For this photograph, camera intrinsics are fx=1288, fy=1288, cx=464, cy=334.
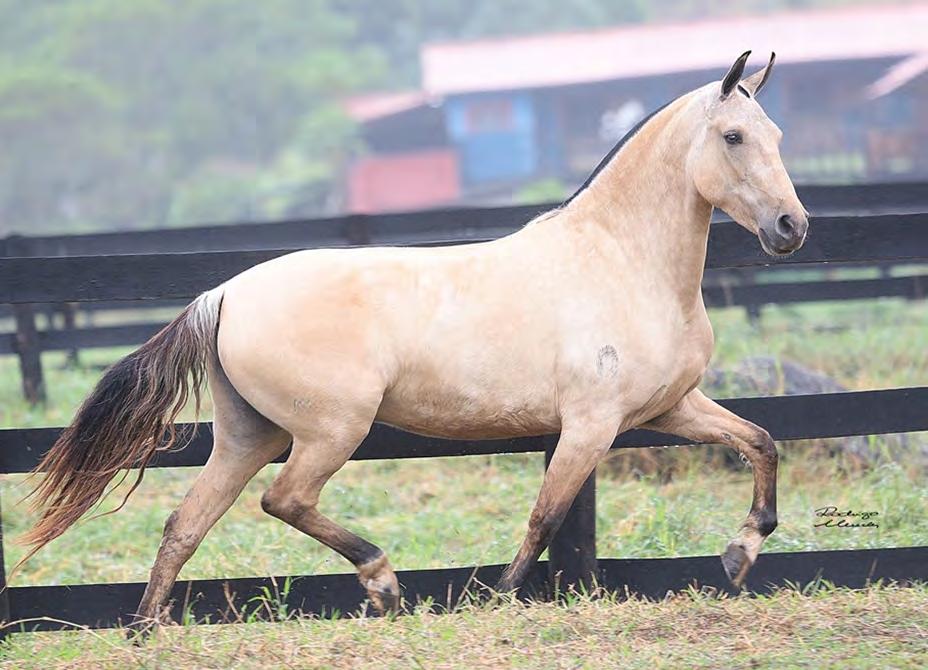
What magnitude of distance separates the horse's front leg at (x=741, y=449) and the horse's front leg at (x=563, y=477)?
0.42 meters

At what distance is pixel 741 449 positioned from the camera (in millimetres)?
4738

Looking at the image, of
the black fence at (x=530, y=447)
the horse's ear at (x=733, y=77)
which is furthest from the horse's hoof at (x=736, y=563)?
the horse's ear at (x=733, y=77)

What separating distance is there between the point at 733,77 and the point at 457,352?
1325 millimetres

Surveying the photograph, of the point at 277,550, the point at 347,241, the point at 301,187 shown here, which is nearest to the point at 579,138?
the point at 301,187

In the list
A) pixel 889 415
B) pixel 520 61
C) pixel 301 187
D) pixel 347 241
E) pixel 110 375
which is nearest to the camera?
pixel 110 375

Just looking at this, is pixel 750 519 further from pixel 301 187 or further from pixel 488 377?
pixel 301 187

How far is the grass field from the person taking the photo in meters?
4.12

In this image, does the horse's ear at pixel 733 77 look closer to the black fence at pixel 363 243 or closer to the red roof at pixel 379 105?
the black fence at pixel 363 243

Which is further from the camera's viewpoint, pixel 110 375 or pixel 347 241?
pixel 347 241

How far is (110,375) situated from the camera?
4.59 m

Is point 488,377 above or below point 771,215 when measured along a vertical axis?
below

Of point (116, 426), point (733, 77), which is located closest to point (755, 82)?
point (733, 77)

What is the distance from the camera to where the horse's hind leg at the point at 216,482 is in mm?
4566

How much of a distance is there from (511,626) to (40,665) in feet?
5.15
